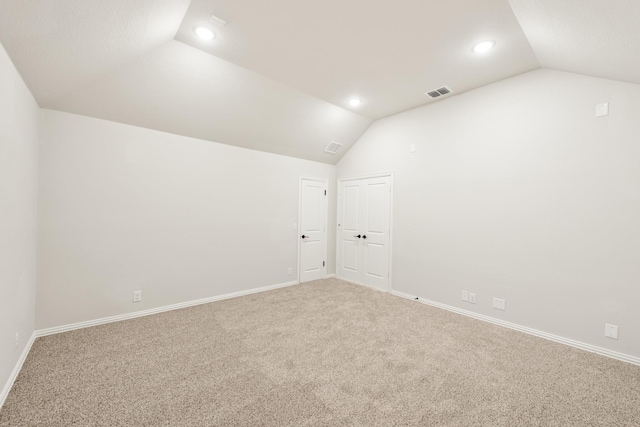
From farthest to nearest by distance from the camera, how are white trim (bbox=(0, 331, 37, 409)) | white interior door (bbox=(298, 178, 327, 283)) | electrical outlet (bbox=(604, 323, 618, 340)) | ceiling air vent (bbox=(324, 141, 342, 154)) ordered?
white interior door (bbox=(298, 178, 327, 283)) → ceiling air vent (bbox=(324, 141, 342, 154)) → electrical outlet (bbox=(604, 323, 618, 340)) → white trim (bbox=(0, 331, 37, 409))

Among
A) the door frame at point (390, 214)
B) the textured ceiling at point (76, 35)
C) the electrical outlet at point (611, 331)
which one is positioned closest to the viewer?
the textured ceiling at point (76, 35)

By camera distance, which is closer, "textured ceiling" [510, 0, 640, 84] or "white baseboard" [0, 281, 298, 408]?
"textured ceiling" [510, 0, 640, 84]

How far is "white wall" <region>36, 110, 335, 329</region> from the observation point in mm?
2834

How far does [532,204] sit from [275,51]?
3.37 m

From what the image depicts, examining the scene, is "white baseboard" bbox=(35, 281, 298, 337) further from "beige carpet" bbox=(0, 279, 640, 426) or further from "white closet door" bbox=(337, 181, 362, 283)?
"white closet door" bbox=(337, 181, 362, 283)

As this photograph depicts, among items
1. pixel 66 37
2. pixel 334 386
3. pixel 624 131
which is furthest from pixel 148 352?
pixel 624 131

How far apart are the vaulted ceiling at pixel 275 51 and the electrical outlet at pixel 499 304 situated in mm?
2554

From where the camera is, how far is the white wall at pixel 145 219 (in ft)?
9.30

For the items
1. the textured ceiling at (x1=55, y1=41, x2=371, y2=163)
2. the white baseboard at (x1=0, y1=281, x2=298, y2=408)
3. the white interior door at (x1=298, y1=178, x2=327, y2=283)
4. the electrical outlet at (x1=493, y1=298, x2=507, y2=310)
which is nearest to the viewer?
the white baseboard at (x1=0, y1=281, x2=298, y2=408)

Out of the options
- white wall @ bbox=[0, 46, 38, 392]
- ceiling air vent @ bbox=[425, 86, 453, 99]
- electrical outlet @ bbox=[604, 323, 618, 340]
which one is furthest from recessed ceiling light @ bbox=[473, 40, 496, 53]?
white wall @ bbox=[0, 46, 38, 392]

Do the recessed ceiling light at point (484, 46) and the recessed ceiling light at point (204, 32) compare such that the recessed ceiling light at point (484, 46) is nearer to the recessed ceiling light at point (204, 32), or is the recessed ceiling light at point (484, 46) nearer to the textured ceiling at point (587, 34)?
the textured ceiling at point (587, 34)

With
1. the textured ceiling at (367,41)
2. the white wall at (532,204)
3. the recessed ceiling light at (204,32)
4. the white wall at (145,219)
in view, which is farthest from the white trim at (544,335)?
the recessed ceiling light at (204,32)

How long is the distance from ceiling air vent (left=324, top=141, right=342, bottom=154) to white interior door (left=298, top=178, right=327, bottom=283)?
665 millimetres

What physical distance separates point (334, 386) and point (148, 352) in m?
1.82
